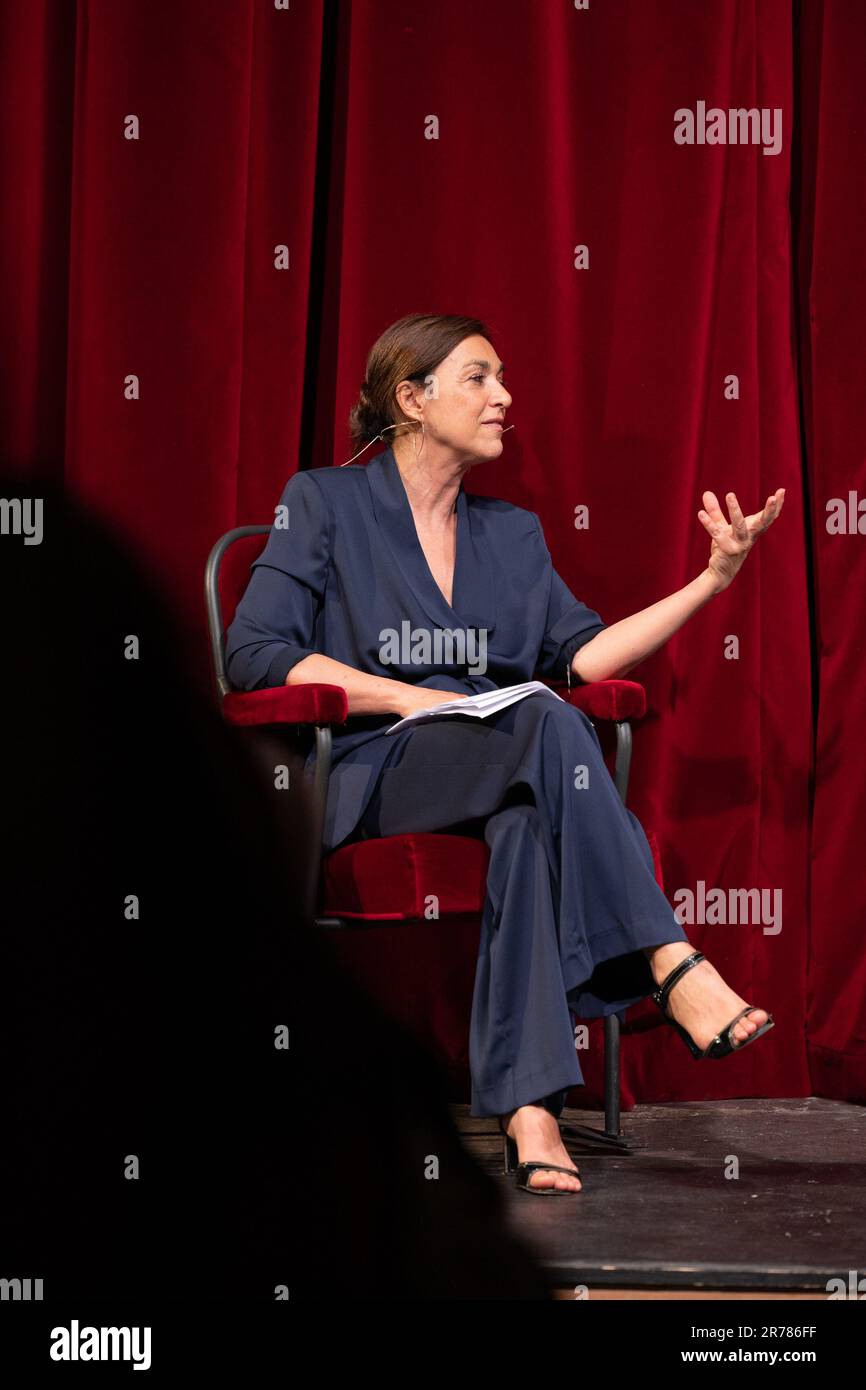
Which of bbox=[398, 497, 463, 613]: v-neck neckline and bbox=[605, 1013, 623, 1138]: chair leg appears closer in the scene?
bbox=[605, 1013, 623, 1138]: chair leg

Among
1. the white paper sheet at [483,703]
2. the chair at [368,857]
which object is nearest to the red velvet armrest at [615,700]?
the chair at [368,857]

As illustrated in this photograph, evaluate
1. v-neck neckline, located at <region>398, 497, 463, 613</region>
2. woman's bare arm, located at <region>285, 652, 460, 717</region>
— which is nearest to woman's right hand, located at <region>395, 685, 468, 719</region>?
woman's bare arm, located at <region>285, 652, 460, 717</region>

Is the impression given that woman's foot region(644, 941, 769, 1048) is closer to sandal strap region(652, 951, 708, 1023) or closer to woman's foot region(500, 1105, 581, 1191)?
sandal strap region(652, 951, 708, 1023)

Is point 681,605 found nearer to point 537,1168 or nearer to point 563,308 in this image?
point 563,308

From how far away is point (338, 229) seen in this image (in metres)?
2.76

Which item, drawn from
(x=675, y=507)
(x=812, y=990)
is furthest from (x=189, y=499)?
(x=812, y=990)

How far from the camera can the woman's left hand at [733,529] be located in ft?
7.27

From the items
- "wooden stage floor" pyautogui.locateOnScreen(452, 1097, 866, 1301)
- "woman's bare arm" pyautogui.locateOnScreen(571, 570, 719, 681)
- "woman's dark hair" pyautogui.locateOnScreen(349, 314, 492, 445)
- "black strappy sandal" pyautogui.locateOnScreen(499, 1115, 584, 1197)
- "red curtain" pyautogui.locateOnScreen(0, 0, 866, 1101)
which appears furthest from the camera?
"red curtain" pyautogui.locateOnScreen(0, 0, 866, 1101)

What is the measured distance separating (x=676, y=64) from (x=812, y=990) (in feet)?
5.53

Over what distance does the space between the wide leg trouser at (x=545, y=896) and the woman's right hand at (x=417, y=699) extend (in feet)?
0.32

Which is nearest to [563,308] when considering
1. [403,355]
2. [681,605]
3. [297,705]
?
[403,355]

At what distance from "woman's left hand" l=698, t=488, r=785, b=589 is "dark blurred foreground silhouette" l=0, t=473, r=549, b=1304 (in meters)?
0.73

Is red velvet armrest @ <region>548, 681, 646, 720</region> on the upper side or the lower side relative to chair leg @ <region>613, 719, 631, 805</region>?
upper

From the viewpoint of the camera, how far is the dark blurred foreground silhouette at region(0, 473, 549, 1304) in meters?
1.61
